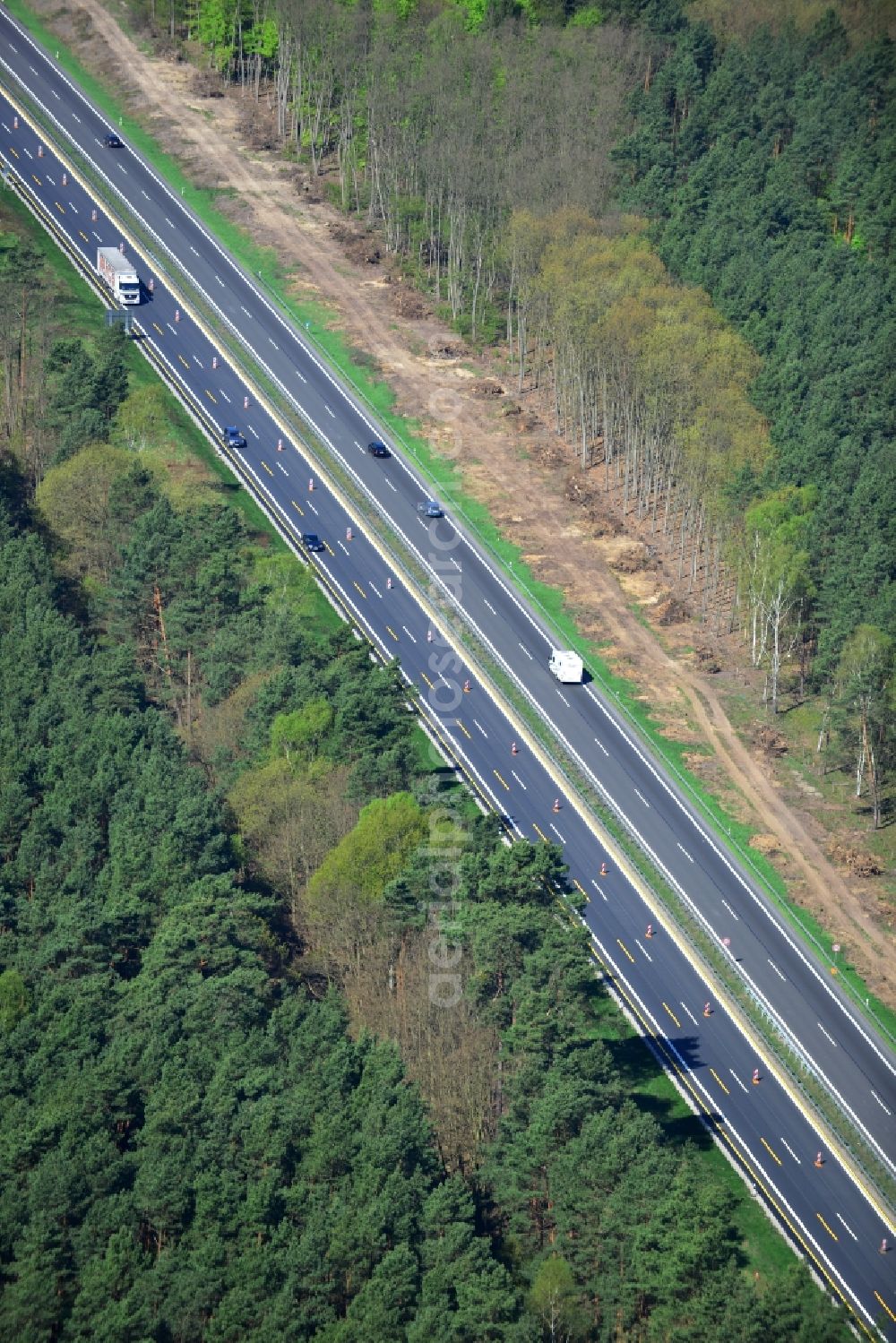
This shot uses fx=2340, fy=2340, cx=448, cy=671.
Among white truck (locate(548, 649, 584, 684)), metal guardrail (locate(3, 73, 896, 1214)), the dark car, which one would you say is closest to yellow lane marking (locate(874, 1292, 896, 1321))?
metal guardrail (locate(3, 73, 896, 1214))

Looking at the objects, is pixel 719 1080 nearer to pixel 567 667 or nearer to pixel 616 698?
pixel 616 698

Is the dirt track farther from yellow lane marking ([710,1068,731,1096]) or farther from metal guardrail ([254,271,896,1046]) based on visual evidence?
yellow lane marking ([710,1068,731,1096])

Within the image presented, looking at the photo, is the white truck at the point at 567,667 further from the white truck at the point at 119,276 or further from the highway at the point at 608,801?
the white truck at the point at 119,276

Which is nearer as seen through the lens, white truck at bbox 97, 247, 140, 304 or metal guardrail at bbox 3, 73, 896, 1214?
metal guardrail at bbox 3, 73, 896, 1214

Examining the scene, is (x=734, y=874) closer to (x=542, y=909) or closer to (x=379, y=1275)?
(x=542, y=909)

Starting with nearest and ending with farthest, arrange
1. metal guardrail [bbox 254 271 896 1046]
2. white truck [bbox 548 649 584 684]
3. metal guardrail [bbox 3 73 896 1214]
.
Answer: metal guardrail [bbox 3 73 896 1214] → metal guardrail [bbox 254 271 896 1046] → white truck [bbox 548 649 584 684]

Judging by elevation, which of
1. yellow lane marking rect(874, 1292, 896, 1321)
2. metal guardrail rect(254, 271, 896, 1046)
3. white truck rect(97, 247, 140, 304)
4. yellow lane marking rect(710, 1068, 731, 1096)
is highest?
white truck rect(97, 247, 140, 304)

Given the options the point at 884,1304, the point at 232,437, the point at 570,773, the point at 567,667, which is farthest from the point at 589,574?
the point at 884,1304

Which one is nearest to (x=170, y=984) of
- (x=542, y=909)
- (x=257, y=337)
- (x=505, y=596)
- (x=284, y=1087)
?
(x=284, y=1087)
